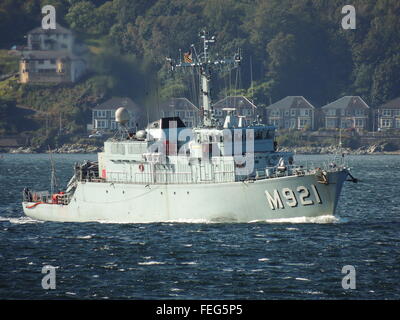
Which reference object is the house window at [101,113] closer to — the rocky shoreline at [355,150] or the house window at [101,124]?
the house window at [101,124]

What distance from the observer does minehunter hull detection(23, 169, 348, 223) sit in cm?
5284

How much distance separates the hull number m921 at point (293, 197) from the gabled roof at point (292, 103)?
11769 cm

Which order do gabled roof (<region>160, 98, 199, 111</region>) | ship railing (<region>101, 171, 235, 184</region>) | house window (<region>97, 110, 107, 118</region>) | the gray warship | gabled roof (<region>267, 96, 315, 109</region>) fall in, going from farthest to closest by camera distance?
1. gabled roof (<region>267, 96, 315, 109</region>)
2. house window (<region>97, 110, 107, 118</region>)
3. gabled roof (<region>160, 98, 199, 111</region>)
4. ship railing (<region>101, 171, 235, 184</region>)
5. the gray warship

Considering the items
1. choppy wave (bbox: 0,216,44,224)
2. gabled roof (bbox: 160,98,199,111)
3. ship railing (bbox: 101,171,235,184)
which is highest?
gabled roof (bbox: 160,98,199,111)

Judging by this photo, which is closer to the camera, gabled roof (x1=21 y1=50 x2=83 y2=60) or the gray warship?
the gray warship

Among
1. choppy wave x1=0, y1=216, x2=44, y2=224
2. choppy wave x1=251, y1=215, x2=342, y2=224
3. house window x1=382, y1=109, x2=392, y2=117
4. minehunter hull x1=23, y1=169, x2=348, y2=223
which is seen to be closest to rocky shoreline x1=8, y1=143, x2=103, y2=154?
house window x1=382, y1=109, x2=392, y2=117

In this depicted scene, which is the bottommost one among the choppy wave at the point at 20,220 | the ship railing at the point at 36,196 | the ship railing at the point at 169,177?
the choppy wave at the point at 20,220

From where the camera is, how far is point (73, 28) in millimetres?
155875

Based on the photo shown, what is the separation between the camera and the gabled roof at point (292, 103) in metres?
171

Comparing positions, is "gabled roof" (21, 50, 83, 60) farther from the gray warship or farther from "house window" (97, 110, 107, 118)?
the gray warship

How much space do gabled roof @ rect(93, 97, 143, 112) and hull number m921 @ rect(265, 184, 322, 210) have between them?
195 feet

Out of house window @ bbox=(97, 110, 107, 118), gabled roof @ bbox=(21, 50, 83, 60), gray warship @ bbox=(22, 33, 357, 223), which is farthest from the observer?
house window @ bbox=(97, 110, 107, 118)

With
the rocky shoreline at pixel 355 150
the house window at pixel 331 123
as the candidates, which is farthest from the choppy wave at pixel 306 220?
the house window at pixel 331 123

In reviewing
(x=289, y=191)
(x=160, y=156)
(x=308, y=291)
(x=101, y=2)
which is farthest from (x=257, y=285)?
(x=101, y=2)
